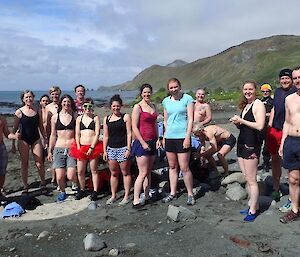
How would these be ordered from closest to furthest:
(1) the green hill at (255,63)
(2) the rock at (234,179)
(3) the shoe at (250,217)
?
(3) the shoe at (250,217)
(2) the rock at (234,179)
(1) the green hill at (255,63)

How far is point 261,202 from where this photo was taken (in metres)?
7.52

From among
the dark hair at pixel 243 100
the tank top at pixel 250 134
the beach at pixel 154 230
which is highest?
the dark hair at pixel 243 100

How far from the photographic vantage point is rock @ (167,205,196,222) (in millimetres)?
6875

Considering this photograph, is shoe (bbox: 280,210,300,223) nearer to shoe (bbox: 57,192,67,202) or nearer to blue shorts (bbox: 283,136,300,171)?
blue shorts (bbox: 283,136,300,171)

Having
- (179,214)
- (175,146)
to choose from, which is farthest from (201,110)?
(179,214)

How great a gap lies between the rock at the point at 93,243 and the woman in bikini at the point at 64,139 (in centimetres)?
263

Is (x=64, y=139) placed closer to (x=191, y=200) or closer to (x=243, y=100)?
(x=191, y=200)

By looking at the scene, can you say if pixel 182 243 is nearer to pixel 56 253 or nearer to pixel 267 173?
pixel 56 253

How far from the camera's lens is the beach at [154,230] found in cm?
578

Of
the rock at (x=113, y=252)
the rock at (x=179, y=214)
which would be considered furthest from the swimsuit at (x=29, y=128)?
the rock at (x=113, y=252)

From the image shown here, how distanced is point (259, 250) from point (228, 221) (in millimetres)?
1174

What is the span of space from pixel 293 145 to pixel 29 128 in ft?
18.5

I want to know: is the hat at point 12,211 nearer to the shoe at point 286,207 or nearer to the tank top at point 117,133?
the tank top at point 117,133

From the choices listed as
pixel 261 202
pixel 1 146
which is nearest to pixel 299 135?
pixel 261 202
